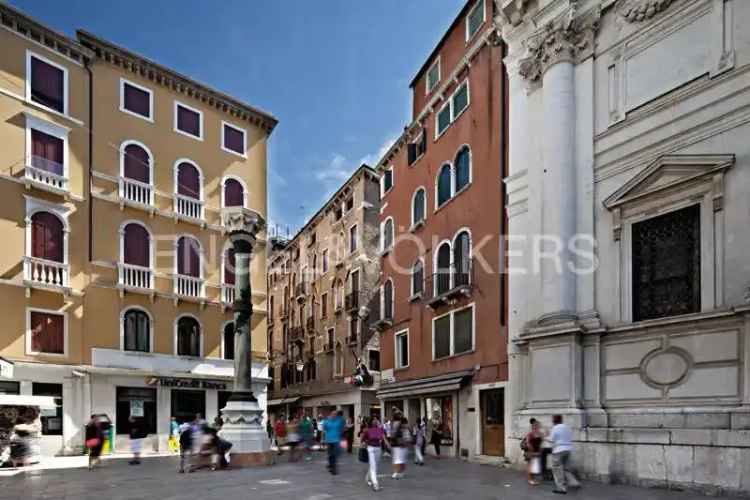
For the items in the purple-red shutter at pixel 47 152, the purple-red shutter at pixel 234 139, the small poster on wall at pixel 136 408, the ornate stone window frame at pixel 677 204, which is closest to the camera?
the ornate stone window frame at pixel 677 204

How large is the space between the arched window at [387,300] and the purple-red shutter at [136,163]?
10.9 meters

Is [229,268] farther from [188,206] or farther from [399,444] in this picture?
[399,444]

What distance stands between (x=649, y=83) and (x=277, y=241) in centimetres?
4417

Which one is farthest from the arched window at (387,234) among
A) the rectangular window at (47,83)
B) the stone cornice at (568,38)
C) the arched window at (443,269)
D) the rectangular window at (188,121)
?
the rectangular window at (47,83)

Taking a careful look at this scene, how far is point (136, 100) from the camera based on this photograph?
2616 cm

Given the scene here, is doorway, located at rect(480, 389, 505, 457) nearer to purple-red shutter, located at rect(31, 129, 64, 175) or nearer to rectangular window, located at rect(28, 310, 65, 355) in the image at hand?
rectangular window, located at rect(28, 310, 65, 355)

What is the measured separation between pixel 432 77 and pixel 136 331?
15.5 m

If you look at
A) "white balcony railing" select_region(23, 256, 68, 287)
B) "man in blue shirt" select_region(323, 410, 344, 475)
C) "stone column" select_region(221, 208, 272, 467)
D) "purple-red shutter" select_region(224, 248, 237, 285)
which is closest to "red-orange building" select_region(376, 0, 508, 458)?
"man in blue shirt" select_region(323, 410, 344, 475)

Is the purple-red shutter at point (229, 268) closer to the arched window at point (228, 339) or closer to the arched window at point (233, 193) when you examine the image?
the arched window at point (228, 339)

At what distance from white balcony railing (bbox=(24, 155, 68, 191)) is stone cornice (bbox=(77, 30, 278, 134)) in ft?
16.4

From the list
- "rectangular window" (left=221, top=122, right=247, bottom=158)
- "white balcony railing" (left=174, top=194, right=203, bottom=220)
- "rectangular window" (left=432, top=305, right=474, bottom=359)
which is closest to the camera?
"rectangular window" (left=432, top=305, right=474, bottom=359)

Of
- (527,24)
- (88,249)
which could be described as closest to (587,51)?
(527,24)

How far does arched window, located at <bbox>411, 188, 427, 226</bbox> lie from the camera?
25141 mm

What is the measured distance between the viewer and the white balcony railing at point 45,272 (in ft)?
71.0
